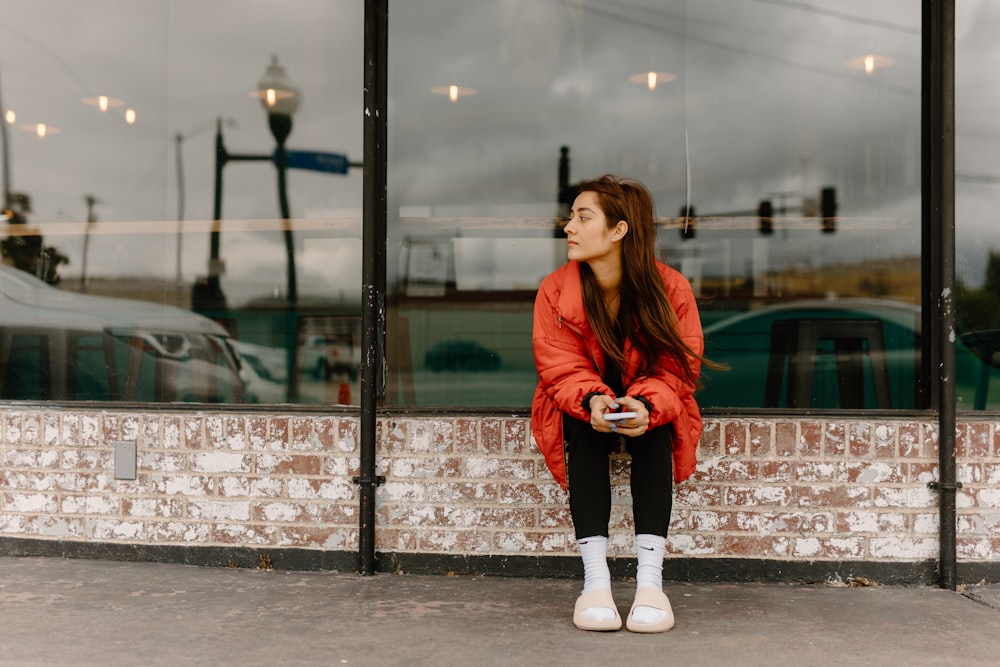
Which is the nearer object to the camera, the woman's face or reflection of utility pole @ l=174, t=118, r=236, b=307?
the woman's face

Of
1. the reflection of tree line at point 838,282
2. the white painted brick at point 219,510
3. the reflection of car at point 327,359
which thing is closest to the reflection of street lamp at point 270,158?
the reflection of car at point 327,359

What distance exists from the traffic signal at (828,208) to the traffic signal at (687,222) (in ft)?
1.70

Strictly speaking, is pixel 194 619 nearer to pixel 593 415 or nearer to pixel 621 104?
pixel 593 415

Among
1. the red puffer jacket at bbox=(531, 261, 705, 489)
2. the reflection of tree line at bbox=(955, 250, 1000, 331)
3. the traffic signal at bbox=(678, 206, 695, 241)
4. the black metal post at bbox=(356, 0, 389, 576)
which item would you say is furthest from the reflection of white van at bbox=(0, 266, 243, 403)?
the reflection of tree line at bbox=(955, 250, 1000, 331)

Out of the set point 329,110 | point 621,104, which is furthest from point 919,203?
point 329,110

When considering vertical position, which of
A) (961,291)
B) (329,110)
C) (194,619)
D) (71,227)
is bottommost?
(194,619)

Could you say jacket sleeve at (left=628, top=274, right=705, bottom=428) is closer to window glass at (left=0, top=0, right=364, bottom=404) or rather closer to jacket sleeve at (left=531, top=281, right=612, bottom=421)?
jacket sleeve at (left=531, top=281, right=612, bottom=421)

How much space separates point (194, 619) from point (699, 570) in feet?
5.93

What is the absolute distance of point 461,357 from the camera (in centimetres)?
386

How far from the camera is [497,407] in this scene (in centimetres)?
371

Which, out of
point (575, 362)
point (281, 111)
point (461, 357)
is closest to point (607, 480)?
point (575, 362)

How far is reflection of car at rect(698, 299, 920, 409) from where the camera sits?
12.0ft

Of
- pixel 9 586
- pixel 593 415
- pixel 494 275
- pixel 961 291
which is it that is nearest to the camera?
pixel 593 415

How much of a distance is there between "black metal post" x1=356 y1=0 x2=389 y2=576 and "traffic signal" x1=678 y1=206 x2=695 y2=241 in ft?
3.99
